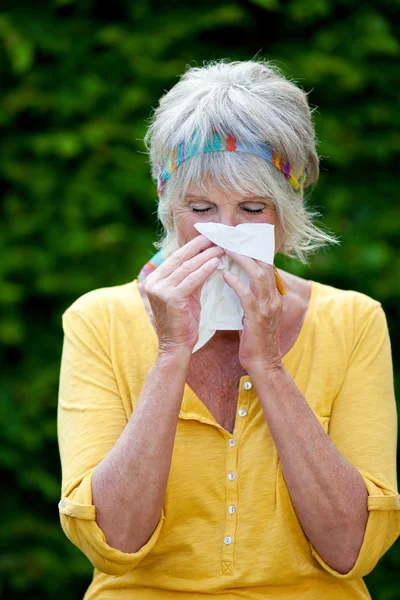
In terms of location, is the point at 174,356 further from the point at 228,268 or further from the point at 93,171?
the point at 93,171

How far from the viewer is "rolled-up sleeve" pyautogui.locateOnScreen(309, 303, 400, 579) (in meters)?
2.43

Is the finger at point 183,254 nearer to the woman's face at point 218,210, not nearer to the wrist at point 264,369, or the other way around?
the woman's face at point 218,210

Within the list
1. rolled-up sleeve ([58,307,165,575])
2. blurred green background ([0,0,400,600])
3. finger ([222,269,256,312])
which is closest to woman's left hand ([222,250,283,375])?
finger ([222,269,256,312])

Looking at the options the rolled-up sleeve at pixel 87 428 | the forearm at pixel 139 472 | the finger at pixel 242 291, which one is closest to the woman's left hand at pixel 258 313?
the finger at pixel 242 291

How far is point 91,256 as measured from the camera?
386 cm

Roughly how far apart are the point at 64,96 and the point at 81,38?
0.27 meters

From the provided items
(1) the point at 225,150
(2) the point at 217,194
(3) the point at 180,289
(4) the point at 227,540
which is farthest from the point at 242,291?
(4) the point at 227,540

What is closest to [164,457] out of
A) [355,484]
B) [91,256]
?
[355,484]

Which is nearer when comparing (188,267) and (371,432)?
(188,267)

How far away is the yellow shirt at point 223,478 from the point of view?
8.02 feet

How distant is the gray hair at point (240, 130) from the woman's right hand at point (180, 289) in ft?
0.60

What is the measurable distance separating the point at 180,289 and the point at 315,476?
610mm

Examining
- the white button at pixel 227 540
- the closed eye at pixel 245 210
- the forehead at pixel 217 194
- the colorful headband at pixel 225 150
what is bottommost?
the white button at pixel 227 540

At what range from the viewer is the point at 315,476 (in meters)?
2.37
